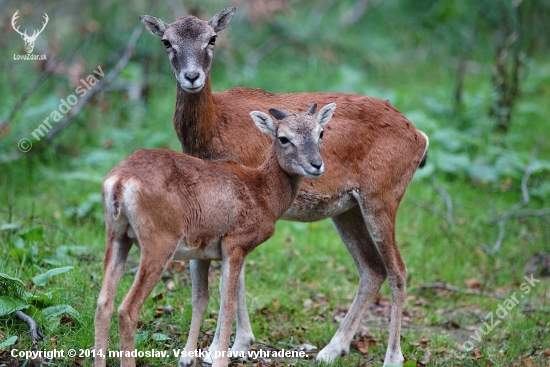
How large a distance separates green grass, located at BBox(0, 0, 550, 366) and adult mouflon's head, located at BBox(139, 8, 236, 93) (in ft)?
7.85

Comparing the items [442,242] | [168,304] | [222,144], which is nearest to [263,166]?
[222,144]

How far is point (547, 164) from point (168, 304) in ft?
→ 24.1

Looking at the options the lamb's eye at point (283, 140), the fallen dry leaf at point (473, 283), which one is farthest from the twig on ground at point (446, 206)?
the lamb's eye at point (283, 140)

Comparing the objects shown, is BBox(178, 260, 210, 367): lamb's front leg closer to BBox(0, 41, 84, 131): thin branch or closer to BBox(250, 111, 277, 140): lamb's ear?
BBox(250, 111, 277, 140): lamb's ear

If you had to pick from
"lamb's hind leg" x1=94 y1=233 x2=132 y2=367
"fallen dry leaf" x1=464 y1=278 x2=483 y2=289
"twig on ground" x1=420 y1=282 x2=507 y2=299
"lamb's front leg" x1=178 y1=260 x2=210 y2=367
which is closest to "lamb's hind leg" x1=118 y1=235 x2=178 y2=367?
"lamb's hind leg" x1=94 y1=233 x2=132 y2=367

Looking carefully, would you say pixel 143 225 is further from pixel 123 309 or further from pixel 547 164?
pixel 547 164

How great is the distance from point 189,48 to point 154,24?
1.98 ft

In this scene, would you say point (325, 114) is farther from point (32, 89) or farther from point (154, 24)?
point (32, 89)

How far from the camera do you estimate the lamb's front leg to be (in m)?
6.47

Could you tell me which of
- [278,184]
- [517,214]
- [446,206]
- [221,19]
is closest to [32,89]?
[221,19]

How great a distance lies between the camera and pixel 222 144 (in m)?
6.96

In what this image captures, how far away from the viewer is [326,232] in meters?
11.0

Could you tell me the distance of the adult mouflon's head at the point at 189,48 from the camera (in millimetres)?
6527

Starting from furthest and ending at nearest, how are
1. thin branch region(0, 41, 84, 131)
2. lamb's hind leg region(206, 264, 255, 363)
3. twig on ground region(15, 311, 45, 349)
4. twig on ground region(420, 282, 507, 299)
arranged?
1. thin branch region(0, 41, 84, 131)
2. twig on ground region(420, 282, 507, 299)
3. lamb's hind leg region(206, 264, 255, 363)
4. twig on ground region(15, 311, 45, 349)
